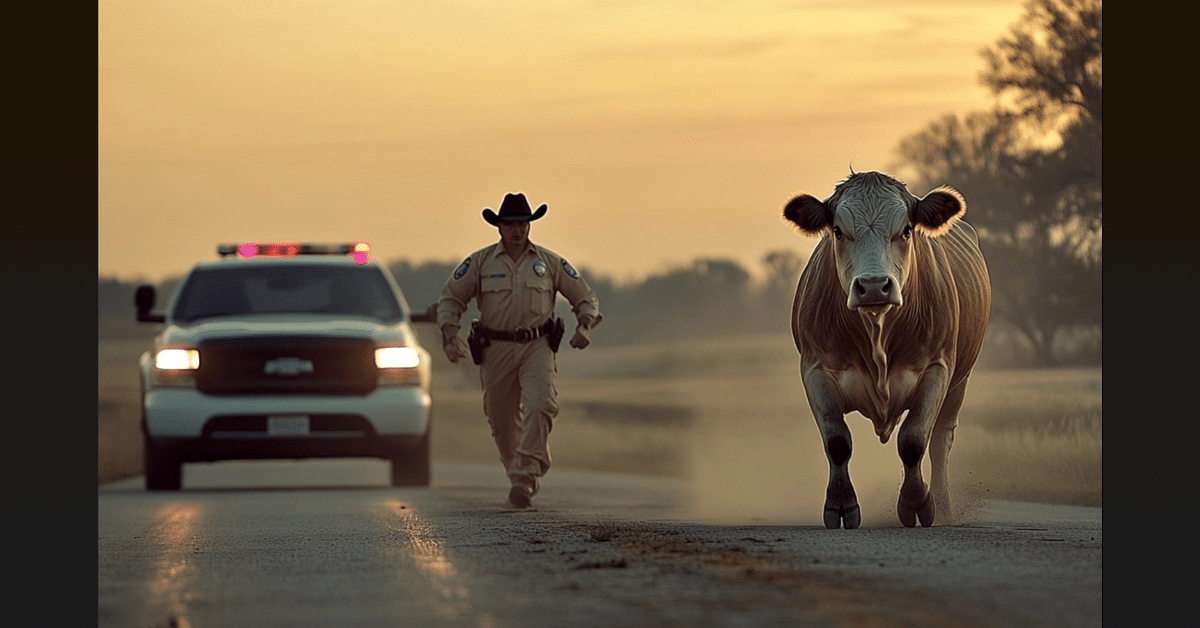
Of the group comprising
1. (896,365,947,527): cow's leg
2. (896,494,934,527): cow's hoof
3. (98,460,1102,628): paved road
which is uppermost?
(896,365,947,527): cow's leg

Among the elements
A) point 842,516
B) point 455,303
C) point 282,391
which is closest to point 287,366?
point 282,391

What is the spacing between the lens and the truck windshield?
17.4 meters

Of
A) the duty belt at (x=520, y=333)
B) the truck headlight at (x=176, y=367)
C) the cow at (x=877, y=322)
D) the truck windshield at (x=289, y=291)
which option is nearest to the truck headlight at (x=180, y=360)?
the truck headlight at (x=176, y=367)

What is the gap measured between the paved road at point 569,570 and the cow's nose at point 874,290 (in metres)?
1.28

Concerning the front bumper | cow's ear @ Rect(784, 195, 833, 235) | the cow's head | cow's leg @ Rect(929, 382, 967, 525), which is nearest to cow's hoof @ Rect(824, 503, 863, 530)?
the cow's head

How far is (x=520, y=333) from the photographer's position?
1401 cm

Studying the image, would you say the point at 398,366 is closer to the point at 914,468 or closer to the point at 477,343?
the point at 477,343

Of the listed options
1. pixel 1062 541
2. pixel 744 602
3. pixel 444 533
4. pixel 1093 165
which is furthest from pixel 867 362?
pixel 1093 165

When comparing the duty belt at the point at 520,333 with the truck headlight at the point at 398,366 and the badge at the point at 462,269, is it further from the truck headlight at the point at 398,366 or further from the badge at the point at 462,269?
the truck headlight at the point at 398,366

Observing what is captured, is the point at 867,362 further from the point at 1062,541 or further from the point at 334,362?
the point at 334,362

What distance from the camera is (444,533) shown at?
1146 cm

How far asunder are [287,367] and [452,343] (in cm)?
275

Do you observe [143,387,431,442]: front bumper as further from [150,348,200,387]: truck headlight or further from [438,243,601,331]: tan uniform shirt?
[438,243,601,331]: tan uniform shirt

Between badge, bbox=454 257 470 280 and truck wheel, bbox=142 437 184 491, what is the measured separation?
3.55m
